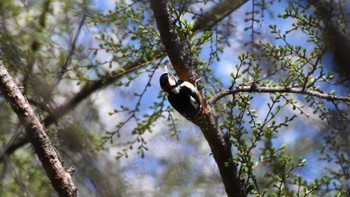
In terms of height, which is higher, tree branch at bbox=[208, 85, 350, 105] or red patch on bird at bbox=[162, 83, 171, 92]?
red patch on bird at bbox=[162, 83, 171, 92]

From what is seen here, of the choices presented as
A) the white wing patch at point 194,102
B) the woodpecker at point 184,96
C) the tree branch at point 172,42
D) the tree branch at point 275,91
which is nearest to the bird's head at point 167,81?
the woodpecker at point 184,96

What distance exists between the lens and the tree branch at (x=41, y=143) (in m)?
2.20

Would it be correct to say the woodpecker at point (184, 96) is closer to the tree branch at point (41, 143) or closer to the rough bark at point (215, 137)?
the rough bark at point (215, 137)

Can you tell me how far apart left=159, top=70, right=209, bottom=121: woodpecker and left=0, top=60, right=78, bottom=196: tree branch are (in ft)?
2.73

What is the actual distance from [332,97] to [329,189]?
2.15ft

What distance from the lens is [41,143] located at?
7.29ft

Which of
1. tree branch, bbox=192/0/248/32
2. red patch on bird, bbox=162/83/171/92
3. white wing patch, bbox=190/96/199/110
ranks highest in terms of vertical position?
tree branch, bbox=192/0/248/32

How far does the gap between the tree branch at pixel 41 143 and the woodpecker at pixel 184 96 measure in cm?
83

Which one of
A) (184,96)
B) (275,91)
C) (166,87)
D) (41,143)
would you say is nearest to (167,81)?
(166,87)

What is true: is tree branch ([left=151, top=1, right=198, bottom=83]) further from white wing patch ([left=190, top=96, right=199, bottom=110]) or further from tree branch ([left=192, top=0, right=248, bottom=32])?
tree branch ([left=192, top=0, right=248, bottom=32])

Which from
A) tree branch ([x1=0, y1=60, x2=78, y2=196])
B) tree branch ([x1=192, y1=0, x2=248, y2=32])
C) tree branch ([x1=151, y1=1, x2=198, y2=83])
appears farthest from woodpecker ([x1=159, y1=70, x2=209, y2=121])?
tree branch ([x1=0, y1=60, x2=78, y2=196])

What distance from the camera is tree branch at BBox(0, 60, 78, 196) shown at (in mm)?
2203

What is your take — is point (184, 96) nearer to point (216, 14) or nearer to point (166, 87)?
point (166, 87)

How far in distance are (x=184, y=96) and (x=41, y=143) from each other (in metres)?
1.15
